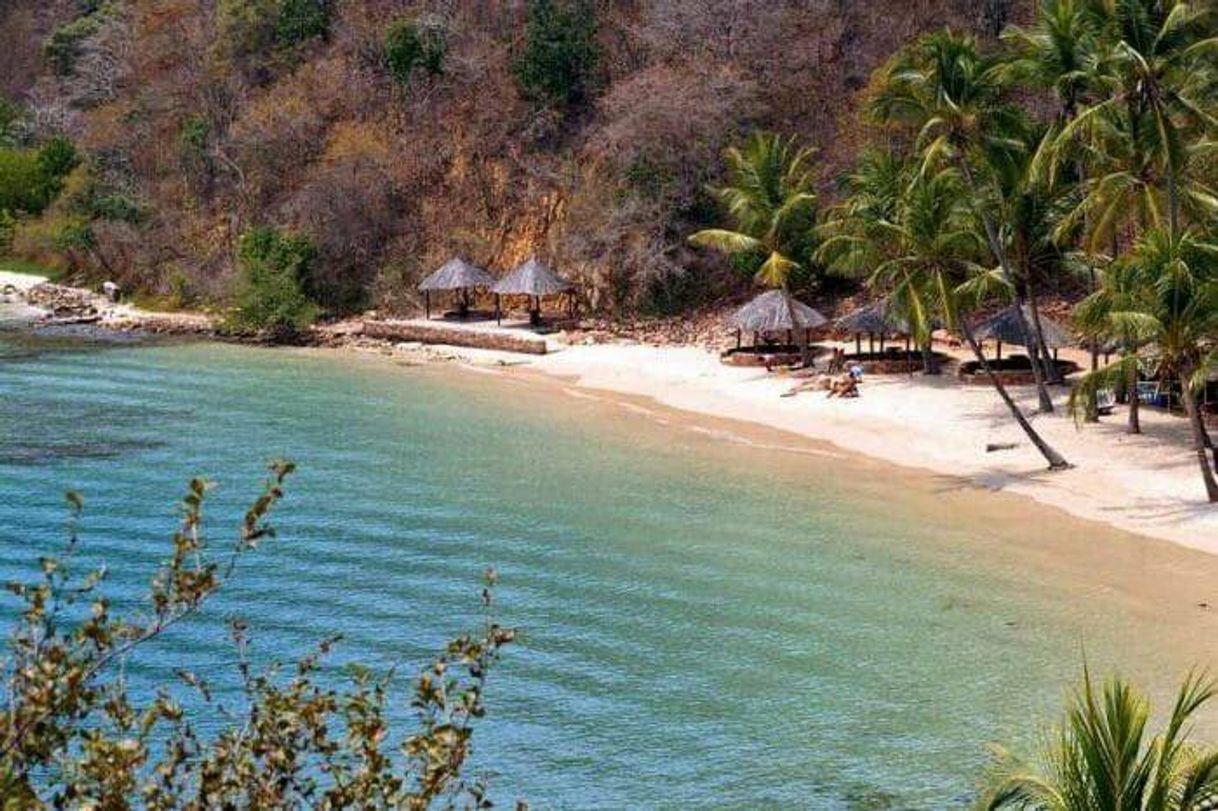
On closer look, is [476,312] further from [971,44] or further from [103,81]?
[103,81]

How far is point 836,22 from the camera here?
50125mm

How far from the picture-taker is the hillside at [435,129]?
157ft

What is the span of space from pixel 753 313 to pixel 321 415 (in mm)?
11985

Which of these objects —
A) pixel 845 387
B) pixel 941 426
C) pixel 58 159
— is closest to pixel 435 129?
pixel 58 159

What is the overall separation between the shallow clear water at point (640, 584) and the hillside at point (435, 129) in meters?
14.6

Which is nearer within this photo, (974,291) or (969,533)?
(969,533)

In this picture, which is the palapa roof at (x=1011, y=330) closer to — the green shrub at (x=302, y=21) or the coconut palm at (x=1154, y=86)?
the coconut palm at (x=1154, y=86)

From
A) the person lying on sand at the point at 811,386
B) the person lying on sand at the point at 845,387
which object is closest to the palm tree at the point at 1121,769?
the person lying on sand at the point at 845,387

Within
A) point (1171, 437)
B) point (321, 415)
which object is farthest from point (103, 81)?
point (1171, 437)

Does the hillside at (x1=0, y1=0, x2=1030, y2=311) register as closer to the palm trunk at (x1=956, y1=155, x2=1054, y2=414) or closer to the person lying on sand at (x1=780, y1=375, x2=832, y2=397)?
the person lying on sand at (x1=780, y1=375, x2=832, y2=397)

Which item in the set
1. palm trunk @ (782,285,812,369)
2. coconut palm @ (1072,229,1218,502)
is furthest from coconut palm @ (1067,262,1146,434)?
palm trunk @ (782,285,812,369)

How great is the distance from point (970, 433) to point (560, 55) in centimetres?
2876

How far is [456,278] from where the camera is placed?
161 feet

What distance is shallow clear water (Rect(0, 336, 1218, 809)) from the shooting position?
608 inches
